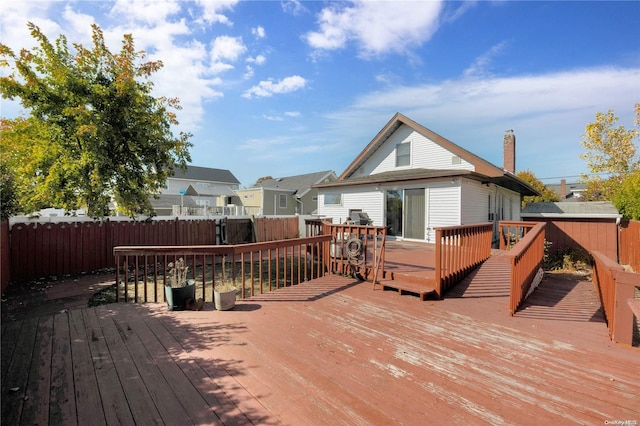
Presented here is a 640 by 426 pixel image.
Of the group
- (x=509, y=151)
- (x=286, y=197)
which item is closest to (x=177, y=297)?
(x=509, y=151)

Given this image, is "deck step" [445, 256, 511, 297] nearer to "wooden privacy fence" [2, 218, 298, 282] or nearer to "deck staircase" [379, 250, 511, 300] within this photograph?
"deck staircase" [379, 250, 511, 300]

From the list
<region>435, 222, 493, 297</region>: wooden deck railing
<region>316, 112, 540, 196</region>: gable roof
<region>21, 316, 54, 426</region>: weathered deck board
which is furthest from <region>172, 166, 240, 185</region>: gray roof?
<region>435, 222, 493, 297</region>: wooden deck railing

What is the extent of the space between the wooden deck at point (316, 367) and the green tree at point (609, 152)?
18.4 metres

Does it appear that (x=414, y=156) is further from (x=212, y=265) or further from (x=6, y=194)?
(x=6, y=194)

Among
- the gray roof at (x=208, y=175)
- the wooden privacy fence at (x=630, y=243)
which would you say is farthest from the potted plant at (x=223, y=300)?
the gray roof at (x=208, y=175)

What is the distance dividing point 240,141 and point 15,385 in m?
17.4

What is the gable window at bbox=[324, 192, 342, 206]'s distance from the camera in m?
13.7

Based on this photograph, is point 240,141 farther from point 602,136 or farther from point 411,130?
point 602,136

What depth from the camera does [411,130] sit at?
40.0 ft

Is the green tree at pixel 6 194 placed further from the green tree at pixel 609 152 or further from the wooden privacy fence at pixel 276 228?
the green tree at pixel 609 152

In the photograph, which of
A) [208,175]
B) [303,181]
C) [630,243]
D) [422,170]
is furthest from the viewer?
[208,175]

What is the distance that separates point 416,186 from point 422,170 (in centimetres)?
117

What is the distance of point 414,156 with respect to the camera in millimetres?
12156

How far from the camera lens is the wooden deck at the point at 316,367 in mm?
2064
